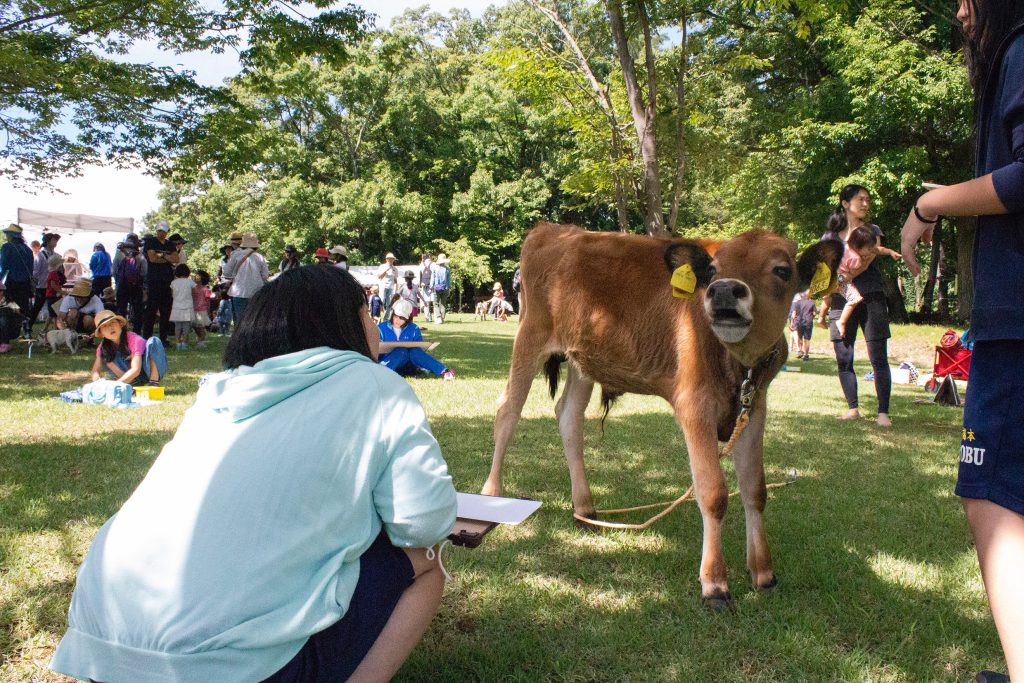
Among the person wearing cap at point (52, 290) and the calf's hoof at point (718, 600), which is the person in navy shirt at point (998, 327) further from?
the person wearing cap at point (52, 290)

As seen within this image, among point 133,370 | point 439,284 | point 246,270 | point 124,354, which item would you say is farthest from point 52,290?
point 439,284

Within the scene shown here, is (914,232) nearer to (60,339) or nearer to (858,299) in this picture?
(858,299)

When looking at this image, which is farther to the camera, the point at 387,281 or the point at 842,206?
the point at 387,281

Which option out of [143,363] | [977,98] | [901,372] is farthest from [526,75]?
[977,98]

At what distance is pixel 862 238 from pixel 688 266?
3.50m

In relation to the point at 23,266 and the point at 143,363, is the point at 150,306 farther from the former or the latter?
the point at 143,363

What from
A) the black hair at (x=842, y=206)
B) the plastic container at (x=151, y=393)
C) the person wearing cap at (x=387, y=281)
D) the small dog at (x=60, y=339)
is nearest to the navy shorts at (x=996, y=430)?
the black hair at (x=842, y=206)

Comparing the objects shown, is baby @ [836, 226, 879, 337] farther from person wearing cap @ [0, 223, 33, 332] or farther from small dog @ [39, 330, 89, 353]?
person wearing cap @ [0, 223, 33, 332]

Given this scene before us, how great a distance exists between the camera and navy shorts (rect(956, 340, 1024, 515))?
193cm

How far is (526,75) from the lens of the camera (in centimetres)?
1150

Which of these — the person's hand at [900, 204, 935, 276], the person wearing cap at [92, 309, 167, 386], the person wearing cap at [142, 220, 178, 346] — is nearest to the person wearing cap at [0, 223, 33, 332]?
the person wearing cap at [142, 220, 178, 346]

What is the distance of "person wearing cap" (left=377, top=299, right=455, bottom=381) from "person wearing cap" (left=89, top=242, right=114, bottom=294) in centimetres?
698

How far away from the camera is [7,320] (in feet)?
39.4

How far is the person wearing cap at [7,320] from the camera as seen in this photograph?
11.9 meters
